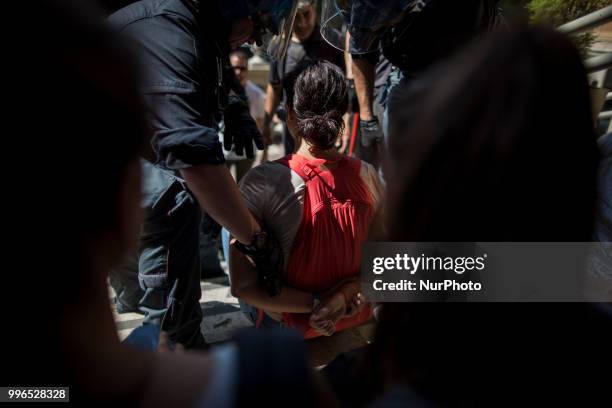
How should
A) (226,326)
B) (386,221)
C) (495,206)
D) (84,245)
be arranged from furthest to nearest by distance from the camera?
(226,326), (386,221), (495,206), (84,245)

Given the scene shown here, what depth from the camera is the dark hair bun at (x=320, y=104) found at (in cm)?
190

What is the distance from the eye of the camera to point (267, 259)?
6.08 ft

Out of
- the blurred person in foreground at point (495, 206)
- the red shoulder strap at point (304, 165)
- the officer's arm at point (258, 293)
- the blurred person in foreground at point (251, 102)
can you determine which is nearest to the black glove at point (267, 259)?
the officer's arm at point (258, 293)

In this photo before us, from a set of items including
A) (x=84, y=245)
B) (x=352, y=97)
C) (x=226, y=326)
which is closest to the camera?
(x=84, y=245)

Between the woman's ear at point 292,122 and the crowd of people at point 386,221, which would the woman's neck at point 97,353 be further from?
the woman's ear at point 292,122

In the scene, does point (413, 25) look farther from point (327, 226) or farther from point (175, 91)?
point (175, 91)

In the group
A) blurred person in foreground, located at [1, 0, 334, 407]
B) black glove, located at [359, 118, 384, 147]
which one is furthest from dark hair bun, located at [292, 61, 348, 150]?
blurred person in foreground, located at [1, 0, 334, 407]

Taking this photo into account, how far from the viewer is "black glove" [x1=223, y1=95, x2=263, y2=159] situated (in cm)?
222

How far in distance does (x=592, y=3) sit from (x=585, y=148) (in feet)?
9.01

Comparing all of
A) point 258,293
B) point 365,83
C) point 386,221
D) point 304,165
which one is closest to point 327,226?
point 304,165

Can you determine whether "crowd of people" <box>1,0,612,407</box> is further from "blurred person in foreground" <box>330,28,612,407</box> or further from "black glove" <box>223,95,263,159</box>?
"black glove" <box>223,95,263,159</box>

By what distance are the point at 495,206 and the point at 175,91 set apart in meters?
1.17

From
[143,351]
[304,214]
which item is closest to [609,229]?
[304,214]

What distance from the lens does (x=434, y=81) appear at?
2.56ft
